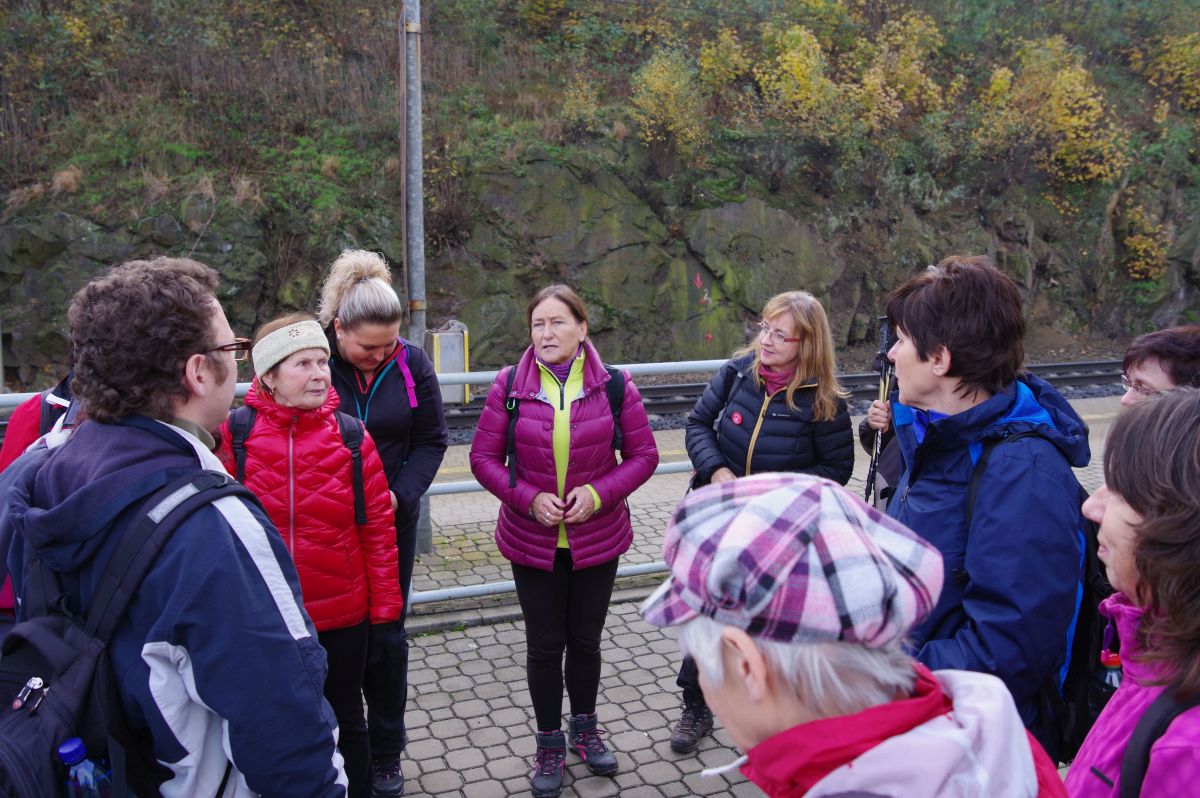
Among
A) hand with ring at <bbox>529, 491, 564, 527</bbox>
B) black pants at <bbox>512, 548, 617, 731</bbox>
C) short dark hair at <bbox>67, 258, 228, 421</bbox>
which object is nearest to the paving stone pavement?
black pants at <bbox>512, 548, 617, 731</bbox>

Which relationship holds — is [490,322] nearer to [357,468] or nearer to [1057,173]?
[357,468]

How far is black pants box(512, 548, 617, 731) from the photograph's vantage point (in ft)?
12.8

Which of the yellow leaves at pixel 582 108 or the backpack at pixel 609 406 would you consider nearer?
the backpack at pixel 609 406

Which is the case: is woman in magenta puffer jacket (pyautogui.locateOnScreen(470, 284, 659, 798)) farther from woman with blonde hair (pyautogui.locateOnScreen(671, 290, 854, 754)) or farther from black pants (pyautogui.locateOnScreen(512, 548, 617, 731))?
woman with blonde hair (pyautogui.locateOnScreen(671, 290, 854, 754))

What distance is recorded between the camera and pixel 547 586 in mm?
Result: 3895

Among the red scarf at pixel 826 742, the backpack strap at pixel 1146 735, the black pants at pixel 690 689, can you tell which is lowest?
the black pants at pixel 690 689

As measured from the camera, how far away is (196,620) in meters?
1.90

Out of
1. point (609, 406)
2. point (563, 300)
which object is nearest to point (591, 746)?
point (609, 406)

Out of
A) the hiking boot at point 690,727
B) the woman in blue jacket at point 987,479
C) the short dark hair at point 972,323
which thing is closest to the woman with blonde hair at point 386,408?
the hiking boot at point 690,727

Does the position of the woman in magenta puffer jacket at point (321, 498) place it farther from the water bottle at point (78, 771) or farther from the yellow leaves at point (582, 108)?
the yellow leaves at point (582, 108)

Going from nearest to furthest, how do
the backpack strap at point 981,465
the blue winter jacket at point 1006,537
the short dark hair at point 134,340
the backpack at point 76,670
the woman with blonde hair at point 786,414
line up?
A: the backpack at point 76,670 → the short dark hair at point 134,340 → the blue winter jacket at point 1006,537 → the backpack strap at point 981,465 → the woman with blonde hair at point 786,414

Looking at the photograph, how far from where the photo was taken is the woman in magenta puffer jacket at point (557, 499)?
12.7 ft

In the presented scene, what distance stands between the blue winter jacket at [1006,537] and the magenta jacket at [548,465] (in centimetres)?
162

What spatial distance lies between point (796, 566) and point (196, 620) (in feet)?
4.18
